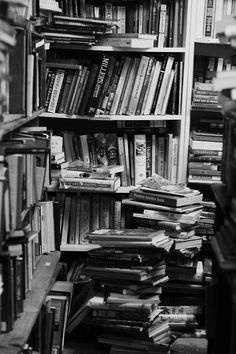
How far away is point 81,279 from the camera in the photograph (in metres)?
3.08

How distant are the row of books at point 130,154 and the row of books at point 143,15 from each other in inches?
20.7

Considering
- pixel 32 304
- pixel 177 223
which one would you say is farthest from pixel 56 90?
pixel 32 304

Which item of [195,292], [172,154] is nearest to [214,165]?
[172,154]

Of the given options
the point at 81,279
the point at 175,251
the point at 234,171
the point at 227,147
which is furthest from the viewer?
the point at 81,279

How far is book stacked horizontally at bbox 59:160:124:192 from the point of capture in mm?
2895

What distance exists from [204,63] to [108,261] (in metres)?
1.24

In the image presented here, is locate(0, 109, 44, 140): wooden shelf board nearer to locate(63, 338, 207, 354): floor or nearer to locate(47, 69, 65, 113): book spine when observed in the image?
locate(47, 69, 65, 113): book spine

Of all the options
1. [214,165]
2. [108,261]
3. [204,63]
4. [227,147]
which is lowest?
[108,261]

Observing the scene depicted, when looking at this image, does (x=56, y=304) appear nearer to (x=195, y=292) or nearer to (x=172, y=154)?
(x=195, y=292)

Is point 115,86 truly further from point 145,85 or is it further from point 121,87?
point 145,85

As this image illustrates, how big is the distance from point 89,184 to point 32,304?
0.92 meters

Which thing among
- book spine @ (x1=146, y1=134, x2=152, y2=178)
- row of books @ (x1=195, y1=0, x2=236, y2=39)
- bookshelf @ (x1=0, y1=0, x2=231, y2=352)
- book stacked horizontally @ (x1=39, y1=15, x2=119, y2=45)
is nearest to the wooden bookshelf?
bookshelf @ (x1=0, y1=0, x2=231, y2=352)

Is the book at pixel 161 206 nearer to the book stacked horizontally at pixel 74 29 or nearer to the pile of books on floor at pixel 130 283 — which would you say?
the pile of books on floor at pixel 130 283

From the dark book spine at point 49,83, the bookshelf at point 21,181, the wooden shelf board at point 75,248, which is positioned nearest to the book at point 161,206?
the wooden shelf board at point 75,248
